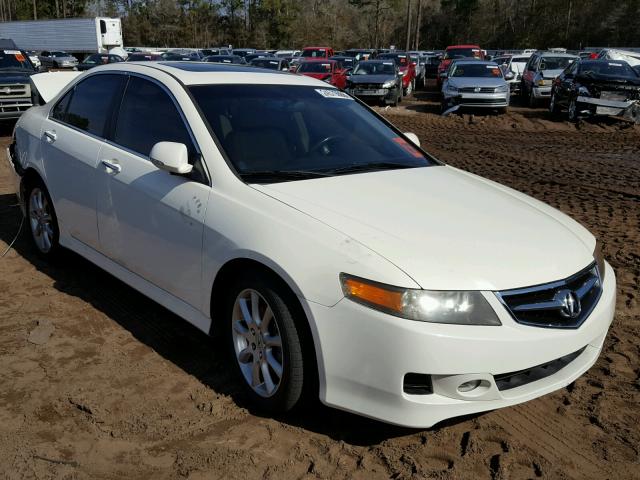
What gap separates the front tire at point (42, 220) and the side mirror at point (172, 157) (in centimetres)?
185

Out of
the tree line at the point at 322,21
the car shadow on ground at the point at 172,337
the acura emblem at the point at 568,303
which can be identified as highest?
the tree line at the point at 322,21

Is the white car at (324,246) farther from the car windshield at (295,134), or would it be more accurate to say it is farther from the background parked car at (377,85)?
the background parked car at (377,85)

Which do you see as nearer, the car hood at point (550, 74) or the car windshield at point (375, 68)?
the car hood at point (550, 74)

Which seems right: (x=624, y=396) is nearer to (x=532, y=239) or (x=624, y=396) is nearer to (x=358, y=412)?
(x=532, y=239)

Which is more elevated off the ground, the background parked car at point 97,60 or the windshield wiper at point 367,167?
the windshield wiper at point 367,167

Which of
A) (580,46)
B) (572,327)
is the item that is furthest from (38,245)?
(580,46)

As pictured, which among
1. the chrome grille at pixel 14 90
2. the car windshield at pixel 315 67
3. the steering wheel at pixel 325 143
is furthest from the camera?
the car windshield at pixel 315 67

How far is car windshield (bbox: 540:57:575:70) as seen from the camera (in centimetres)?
2150

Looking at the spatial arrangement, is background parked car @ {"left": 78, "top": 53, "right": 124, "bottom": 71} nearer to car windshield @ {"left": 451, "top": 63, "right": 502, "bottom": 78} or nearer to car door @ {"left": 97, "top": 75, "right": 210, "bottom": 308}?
car windshield @ {"left": 451, "top": 63, "right": 502, "bottom": 78}

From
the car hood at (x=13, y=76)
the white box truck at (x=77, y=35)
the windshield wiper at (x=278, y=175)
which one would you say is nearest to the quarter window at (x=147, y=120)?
the windshield wiper at (x=278, y=175)

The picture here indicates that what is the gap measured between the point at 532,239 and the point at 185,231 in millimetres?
1798

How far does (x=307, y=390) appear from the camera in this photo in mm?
2896

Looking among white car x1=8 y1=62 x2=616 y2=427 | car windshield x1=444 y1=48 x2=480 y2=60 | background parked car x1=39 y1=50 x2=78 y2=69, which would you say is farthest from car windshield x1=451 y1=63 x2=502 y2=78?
background parked car x1=39 y1=50 x2=78 y2=69

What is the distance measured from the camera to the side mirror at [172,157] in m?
3.31
